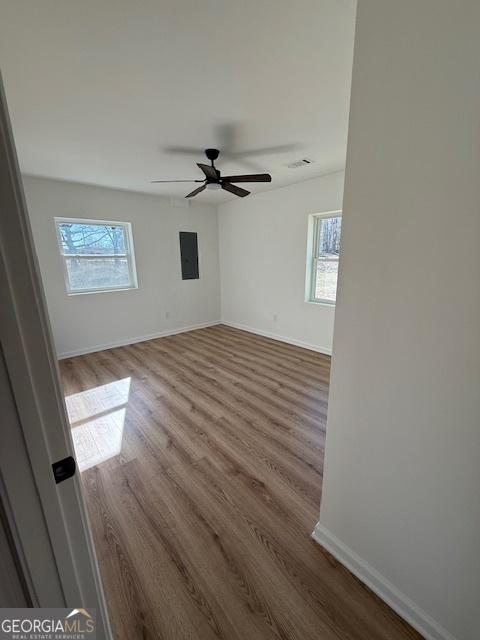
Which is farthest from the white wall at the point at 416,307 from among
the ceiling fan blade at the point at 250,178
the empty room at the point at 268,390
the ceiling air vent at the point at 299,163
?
the ceiling air vent at the point at 299,163

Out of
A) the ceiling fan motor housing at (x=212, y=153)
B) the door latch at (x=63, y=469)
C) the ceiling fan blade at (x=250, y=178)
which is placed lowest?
the door latch at (x=63, y=469)

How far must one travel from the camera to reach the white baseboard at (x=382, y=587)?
1004mm

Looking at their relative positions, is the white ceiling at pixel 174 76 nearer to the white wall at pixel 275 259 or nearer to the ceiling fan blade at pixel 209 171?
the ceiling fan blade at pixel 209 171

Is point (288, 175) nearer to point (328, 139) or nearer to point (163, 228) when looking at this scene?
point (328, 139)

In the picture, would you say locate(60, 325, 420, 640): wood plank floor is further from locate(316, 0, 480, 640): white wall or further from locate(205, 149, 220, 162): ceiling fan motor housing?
locate(205, 149, 220, 162): ceiling fan motor housing

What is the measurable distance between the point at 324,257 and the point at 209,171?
214 centimetres

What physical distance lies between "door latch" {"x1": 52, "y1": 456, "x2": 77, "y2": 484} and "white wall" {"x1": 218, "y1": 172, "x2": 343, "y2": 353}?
140 inches

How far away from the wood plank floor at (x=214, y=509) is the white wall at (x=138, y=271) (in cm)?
127

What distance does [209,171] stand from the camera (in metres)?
2.49

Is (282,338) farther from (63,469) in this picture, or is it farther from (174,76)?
(63,469)

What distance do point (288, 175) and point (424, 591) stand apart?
3.95m

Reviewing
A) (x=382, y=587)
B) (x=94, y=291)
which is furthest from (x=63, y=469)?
(x=94, y=291)

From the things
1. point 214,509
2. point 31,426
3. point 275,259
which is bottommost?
point 214,509

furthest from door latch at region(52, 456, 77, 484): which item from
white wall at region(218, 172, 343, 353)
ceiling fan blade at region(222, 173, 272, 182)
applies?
white wall at region(218, 172, 343, 353)
